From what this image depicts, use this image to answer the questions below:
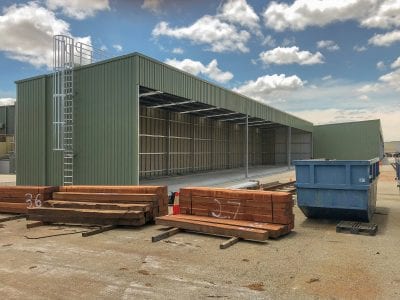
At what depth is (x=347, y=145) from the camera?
151 ft

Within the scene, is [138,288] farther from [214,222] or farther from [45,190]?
[45,190]

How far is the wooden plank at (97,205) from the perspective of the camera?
929 cm

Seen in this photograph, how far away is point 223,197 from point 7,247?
495cm

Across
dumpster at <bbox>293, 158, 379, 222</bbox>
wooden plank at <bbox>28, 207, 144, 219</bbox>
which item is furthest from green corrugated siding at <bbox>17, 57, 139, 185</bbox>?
dumpster at <bbox>293, 158, 379, 222</bbox>

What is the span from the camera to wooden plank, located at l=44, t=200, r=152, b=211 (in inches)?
366

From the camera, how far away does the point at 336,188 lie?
905 centimetres

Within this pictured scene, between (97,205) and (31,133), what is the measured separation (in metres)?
10.8

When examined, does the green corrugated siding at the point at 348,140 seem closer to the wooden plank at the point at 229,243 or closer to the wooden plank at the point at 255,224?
the wooden plank at the point at 255,224

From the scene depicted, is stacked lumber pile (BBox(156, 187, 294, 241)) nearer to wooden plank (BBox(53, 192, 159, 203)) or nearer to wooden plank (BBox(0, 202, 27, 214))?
wooden plank (BBox(53, 192, 159, 203))

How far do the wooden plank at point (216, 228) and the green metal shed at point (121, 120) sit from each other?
212 inches

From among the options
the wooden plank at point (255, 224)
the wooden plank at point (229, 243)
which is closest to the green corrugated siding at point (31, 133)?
the wooden plank at point (255, 224)

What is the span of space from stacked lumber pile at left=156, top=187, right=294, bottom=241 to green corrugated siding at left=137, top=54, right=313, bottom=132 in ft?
22.5

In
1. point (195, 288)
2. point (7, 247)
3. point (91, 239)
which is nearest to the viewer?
point (195, 288)

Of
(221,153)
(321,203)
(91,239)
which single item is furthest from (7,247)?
(221,153)
